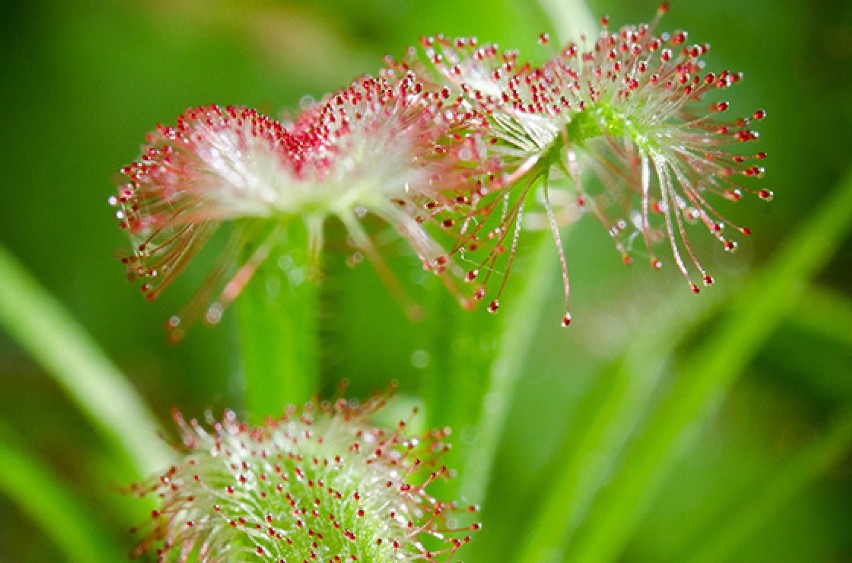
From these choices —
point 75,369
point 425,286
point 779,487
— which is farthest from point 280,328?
point 779,487

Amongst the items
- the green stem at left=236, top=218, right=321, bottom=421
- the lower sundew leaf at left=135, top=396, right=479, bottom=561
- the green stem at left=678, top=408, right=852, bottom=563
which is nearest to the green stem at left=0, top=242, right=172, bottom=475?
the green stem at left=236, top=218, right=321, bottom=421

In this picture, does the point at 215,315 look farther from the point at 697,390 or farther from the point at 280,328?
the point at 697,390

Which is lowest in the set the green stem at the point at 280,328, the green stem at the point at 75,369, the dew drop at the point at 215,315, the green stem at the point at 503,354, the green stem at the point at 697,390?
the green stem at the point at 697,390

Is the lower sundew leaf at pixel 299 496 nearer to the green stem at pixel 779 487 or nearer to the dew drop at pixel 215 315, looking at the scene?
the dew drop at pixel 215 315

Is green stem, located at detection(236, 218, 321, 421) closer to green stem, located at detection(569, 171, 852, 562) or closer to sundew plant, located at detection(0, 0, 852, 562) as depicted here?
sundew plant, located at detection(0, 0, 852, 562)

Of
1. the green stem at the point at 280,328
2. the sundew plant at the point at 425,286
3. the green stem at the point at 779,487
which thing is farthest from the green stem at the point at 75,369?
the green stem at the point at 779,487

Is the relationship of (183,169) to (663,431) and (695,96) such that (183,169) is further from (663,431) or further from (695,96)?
(663,431)

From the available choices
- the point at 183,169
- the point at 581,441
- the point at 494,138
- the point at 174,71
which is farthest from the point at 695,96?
the point at 174,71
